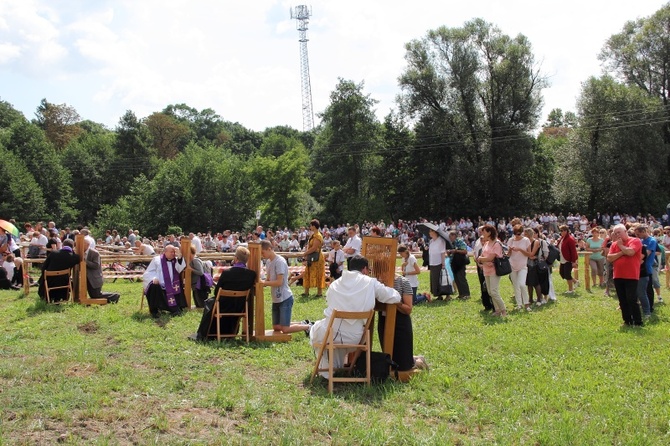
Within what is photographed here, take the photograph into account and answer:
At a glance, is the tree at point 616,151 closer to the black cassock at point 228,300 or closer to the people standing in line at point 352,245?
the people standing in line at point 352,245

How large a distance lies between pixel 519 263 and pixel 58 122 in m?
71.9

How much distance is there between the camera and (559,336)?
9148 millimetres

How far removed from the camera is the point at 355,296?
664 cm

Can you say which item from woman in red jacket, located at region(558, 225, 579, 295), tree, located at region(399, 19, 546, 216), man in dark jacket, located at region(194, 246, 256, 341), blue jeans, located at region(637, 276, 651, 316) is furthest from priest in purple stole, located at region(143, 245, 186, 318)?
tree, located at region(399, 19, 546, 216)

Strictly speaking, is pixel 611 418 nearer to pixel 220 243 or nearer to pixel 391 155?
pixel 220 243

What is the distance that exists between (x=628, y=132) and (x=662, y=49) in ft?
25.9

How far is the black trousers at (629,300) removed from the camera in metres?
9.59

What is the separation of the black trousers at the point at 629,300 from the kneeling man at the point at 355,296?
16.0ft

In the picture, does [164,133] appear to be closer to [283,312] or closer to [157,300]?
[157,300]

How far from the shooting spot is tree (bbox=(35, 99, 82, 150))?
6981 centimetres

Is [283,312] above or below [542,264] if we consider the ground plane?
below

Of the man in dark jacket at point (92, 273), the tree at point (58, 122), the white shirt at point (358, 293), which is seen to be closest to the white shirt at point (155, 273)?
the man in dark jacket at point (92, 273)

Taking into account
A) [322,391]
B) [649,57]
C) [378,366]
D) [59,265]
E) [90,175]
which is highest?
[649,57]

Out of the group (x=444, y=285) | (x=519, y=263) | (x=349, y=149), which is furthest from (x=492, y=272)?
(x=349, y=149)
